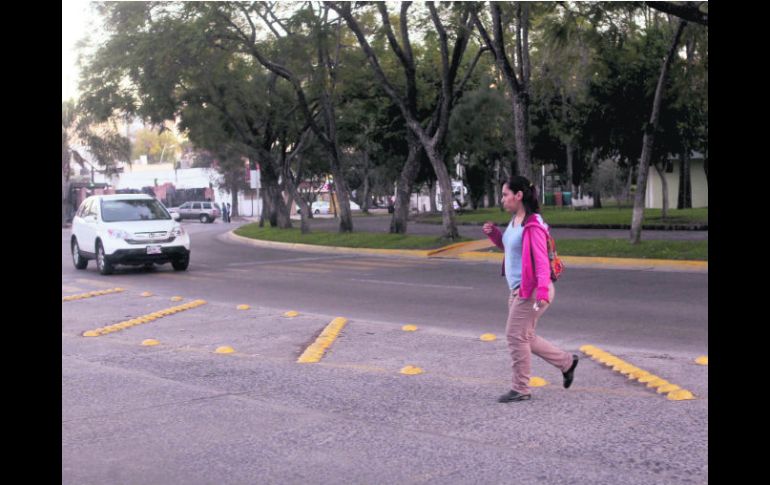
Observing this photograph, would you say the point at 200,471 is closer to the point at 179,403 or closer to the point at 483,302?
the point at 179,403

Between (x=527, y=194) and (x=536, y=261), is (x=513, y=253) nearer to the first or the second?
(x=536, y=261)

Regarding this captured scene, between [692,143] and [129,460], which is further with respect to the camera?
[692,143]

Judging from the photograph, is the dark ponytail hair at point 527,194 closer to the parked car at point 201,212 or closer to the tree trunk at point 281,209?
the tree trunk at point 281,209

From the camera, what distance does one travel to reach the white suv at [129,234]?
18406 mm

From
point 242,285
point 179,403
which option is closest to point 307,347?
point 179,403

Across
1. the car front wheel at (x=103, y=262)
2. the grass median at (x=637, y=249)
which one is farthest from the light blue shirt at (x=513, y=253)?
the car front wheel at (x=103, y=262)

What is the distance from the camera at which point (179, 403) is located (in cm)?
664

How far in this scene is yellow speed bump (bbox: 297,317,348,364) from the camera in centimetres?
841

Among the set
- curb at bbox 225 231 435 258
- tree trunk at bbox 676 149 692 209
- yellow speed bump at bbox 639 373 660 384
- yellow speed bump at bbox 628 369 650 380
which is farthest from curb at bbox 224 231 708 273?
tree trunk at bbox 676 149 692 209

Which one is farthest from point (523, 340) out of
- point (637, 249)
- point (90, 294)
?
point (637, 249)

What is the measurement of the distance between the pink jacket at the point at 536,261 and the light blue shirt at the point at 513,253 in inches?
4.1

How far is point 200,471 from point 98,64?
26.4m
